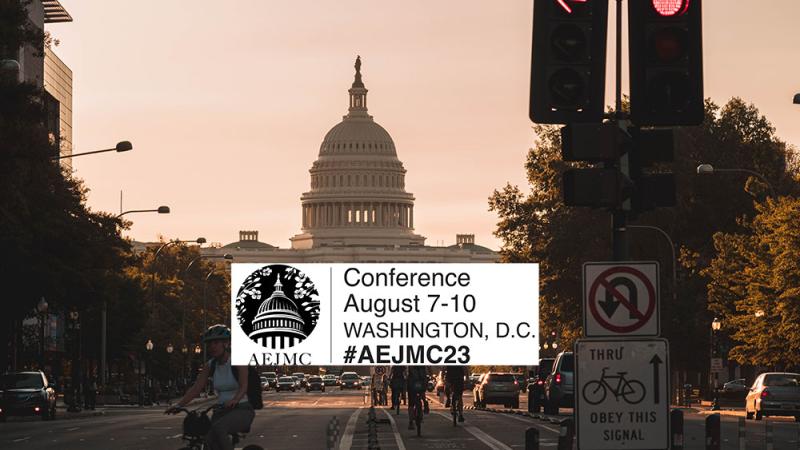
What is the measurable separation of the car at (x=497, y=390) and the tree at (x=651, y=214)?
12160 mm

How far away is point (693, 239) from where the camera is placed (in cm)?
9962

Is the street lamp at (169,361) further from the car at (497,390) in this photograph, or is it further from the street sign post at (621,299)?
the street sign post at (621,299)

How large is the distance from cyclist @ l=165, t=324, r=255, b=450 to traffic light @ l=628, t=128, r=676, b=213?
428 centimetres

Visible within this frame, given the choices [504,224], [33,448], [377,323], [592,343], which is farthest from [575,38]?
[504,224]

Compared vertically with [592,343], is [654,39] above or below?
above

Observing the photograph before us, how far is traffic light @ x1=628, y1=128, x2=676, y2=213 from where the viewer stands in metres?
Answer: 15.9

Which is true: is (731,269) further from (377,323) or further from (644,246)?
(377,323)

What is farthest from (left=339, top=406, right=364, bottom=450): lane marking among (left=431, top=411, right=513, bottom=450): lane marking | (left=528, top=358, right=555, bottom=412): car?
(left=528, top=358, right=555, bottom=412): car

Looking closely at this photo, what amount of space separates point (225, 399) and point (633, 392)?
5355 millimetres

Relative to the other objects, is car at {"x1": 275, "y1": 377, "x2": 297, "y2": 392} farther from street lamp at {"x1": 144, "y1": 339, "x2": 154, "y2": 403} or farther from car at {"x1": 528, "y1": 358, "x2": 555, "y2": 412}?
car at {"x1": 528, "y1": 358, "x2": 555, "y2": 412}

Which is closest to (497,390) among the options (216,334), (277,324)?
(277,324)

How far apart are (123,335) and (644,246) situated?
29672mm

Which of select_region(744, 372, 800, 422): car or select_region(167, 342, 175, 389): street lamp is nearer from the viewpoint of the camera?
select_region(744, 372, 800, 422): car

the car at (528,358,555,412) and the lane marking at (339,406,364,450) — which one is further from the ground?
the car at (528,358,555,412)
